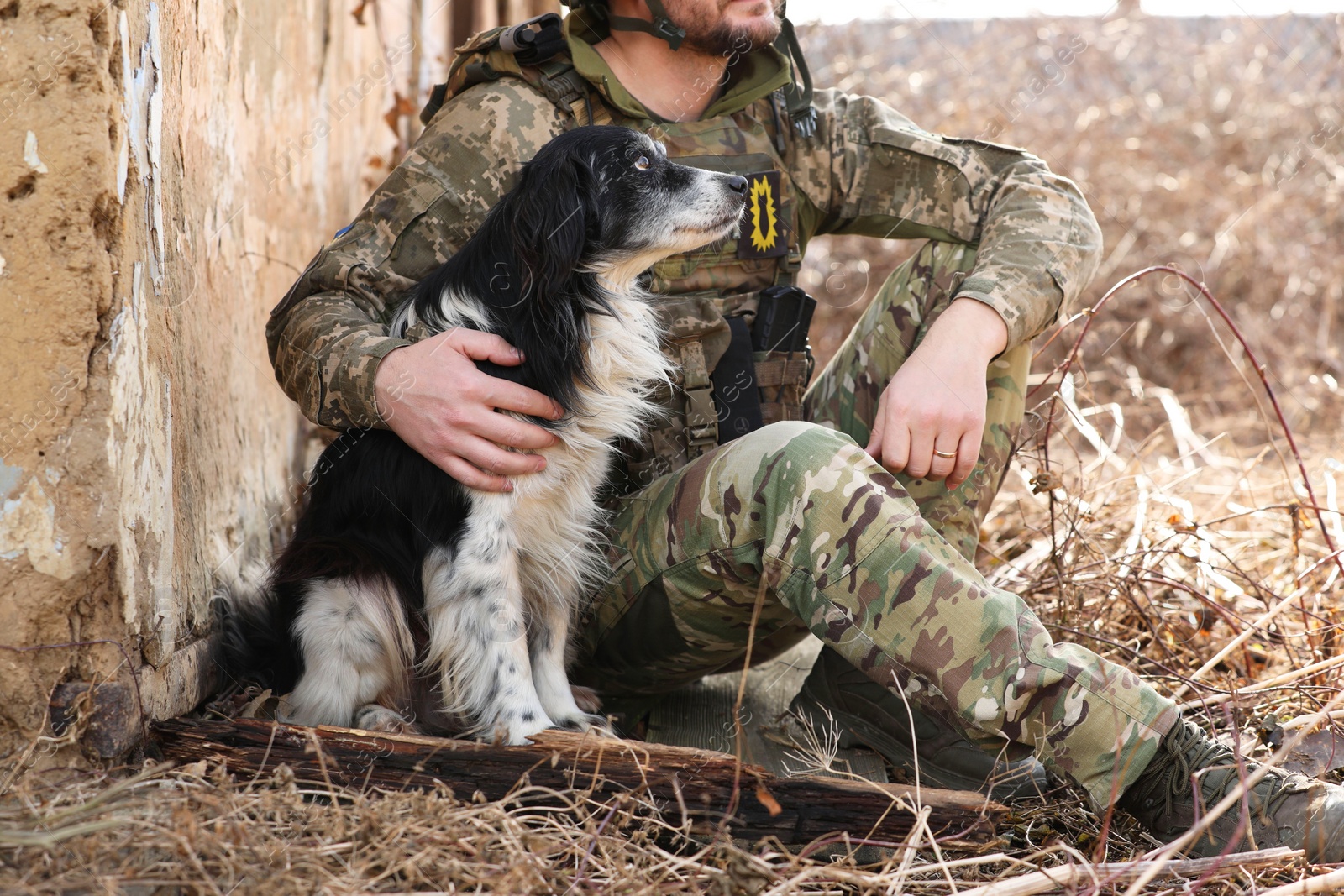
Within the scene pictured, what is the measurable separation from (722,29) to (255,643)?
195 cm

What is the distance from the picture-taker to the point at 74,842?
61.8 inches

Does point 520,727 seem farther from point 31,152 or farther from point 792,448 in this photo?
point 31,152

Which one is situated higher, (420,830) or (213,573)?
(213,573)

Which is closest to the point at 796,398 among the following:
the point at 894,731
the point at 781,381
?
the point at 781,381

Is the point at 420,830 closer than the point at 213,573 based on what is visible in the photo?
Yes

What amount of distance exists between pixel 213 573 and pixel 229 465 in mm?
547

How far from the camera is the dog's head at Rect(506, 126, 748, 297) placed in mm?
2332

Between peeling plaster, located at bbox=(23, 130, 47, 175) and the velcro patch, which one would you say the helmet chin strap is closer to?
the velcro patch

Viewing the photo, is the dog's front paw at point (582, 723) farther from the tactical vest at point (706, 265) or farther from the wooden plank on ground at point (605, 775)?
the tactical vest at point (706, 265)

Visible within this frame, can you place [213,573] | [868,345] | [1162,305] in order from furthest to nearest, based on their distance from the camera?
1. [1162,305]
2. [868,345]
3. [213,573]

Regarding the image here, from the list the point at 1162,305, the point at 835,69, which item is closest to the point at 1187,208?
the point at 1162,305

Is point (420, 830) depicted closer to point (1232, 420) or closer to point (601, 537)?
point (601, 537)

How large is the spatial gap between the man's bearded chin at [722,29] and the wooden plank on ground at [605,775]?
1.82 metres

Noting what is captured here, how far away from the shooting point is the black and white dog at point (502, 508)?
2.36 metres
